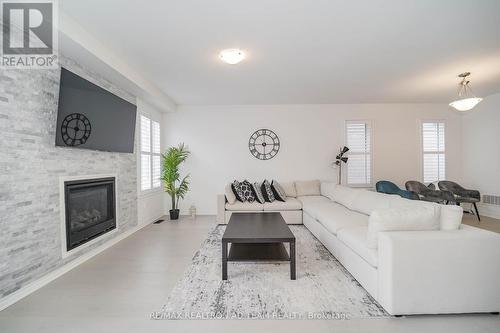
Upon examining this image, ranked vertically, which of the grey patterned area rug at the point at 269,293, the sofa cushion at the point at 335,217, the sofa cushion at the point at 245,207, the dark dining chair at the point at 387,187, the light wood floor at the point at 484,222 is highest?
the dark dining chair at the point at 387,187

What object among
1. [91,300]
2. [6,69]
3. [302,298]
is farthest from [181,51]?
[302,298]

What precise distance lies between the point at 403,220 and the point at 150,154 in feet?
15.7

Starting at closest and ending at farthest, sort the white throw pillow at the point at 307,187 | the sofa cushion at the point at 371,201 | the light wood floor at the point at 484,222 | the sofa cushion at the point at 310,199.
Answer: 1. the sofa cushion at the point at 371,201
2. the light wood floor at the point at 484,222
3. the sofa cushion at the point at 310,199
4. the white throw pillow at the point at 307,187

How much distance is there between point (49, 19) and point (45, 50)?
0.52m

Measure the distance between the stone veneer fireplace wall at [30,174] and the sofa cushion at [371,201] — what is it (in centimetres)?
398

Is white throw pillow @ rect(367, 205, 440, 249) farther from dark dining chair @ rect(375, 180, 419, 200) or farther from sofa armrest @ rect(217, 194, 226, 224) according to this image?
dark dining chair @ rect(375, 180, 419, 200)

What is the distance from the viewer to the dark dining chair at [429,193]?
16.6 ft

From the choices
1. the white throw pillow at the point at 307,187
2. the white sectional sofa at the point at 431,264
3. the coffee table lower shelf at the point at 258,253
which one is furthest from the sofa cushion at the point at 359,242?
the white throw pillow at the point at 307,187

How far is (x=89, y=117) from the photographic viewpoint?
3055 millimetres

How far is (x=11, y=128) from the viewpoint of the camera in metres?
2.22

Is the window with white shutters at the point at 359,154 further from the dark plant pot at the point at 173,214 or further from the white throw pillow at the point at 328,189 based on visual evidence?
the dark plant pot at the point at 173,214

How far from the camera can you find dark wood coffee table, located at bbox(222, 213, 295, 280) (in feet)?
8.65

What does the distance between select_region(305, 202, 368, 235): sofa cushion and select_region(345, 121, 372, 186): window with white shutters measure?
2013mm

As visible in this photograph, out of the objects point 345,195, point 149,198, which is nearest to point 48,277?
point 149,198
